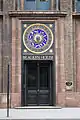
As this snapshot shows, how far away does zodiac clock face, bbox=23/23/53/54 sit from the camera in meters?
25.0

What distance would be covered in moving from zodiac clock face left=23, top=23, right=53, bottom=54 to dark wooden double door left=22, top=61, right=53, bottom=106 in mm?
926

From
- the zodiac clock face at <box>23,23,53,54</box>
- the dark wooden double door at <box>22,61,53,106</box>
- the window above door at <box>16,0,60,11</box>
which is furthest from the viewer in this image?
the window above door at <box>16,0,60,11</box>

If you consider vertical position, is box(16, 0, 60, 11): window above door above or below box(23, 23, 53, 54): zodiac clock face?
above

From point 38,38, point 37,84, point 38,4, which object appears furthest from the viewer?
point 38,4

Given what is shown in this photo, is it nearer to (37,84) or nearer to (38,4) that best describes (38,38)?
(38,4)

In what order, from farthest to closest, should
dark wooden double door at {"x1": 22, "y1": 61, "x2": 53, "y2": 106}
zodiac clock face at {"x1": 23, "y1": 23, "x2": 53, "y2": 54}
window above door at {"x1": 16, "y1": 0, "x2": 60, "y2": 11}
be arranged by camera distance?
window above door at {"x1": 16, "y1": 0, "x2": 60, "y2": 11}, zodiac clock face at {"x1": 23, "y1": 23, "x2": 53, "y2": 54}, dark wooden double door at {"x1": 22, "y1": 61, "x2": 53, "y2": 106}

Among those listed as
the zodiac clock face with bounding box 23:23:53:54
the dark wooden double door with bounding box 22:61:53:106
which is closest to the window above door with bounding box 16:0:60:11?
the zodiac clock face with bounding box 23:23:53:54

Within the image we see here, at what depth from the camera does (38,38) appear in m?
25.1

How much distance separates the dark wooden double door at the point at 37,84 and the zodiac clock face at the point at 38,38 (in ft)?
3.04

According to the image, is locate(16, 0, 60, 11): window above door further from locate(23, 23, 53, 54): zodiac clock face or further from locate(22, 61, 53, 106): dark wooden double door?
locate(22, 61, 53, 106): dark wooden double door

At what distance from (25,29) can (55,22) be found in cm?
202

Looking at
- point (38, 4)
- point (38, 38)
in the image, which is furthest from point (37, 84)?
point (38, 4)

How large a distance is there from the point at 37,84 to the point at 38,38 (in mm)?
3011

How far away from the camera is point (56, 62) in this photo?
81.6 feet
